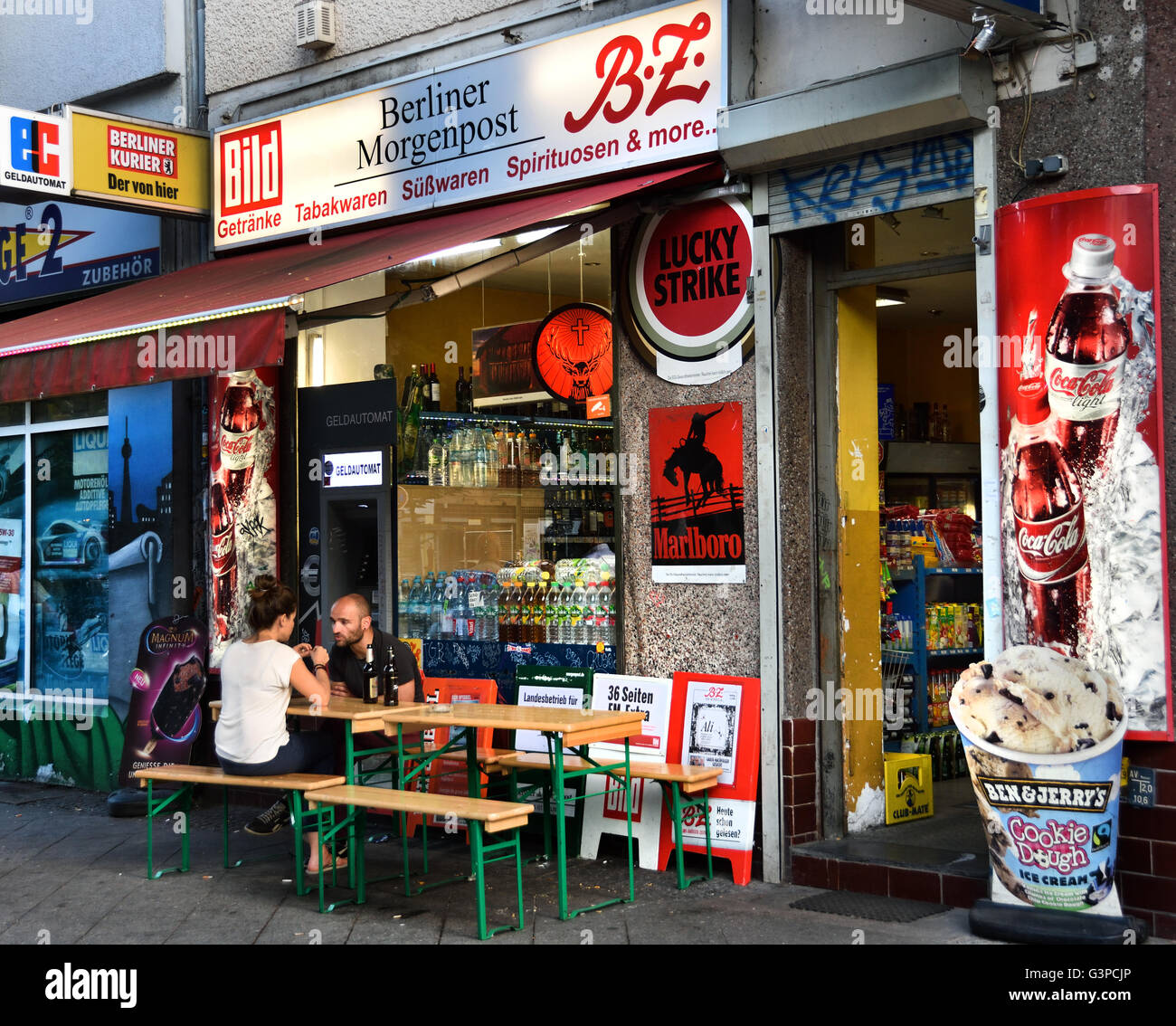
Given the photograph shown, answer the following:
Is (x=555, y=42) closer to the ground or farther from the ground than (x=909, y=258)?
farther from the ground

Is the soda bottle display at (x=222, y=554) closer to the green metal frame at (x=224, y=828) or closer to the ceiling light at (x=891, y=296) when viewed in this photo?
the green metal frame at (x=224, y=828)

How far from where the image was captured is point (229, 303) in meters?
7.31

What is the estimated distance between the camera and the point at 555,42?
24.9 ft

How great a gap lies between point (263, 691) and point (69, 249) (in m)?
5.48

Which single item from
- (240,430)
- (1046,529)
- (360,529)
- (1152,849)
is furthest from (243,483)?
(1152,849)

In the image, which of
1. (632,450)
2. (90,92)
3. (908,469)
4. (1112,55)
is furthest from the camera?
(908,469)

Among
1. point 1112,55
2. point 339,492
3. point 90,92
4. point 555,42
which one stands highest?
point 90,92

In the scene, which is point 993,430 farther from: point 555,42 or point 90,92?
point 90,92

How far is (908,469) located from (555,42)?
5.42 metres

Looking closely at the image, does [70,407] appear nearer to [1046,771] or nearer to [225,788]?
[225,788]

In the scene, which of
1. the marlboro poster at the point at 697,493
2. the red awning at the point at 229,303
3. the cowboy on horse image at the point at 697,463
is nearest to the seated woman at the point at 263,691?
the red awning at the point at 229,303

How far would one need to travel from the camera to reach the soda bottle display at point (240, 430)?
9195 mm
